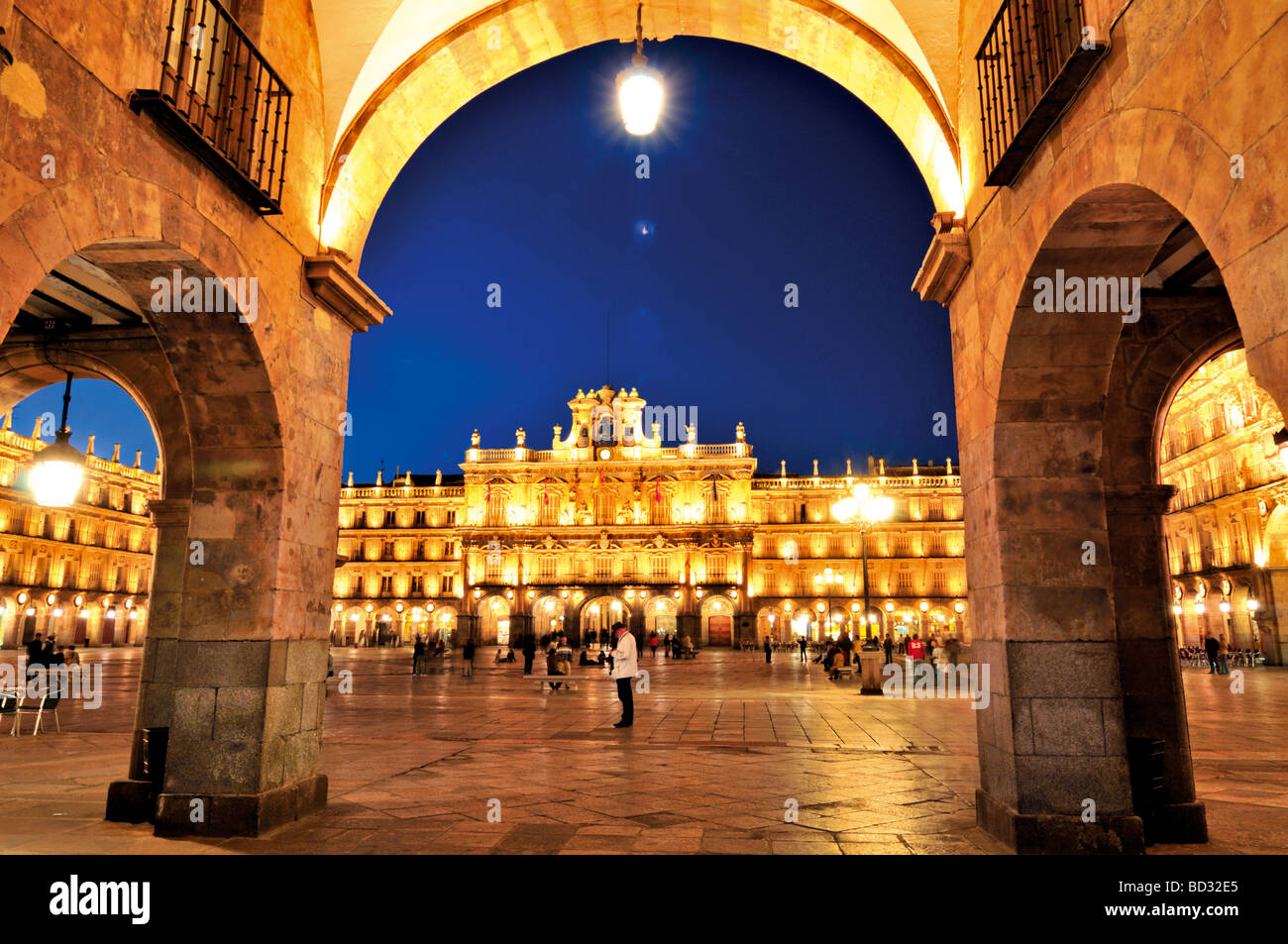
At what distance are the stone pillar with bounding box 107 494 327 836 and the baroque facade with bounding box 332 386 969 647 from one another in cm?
4421

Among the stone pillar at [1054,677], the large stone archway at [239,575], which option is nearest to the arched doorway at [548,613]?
the large stone archway at [239,575]

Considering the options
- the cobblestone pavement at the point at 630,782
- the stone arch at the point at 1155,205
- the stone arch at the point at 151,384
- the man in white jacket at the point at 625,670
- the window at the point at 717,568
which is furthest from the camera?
the window at the point at 717,568

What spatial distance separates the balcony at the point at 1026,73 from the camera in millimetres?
3578

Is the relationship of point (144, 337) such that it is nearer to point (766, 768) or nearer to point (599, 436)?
point (766, 768)

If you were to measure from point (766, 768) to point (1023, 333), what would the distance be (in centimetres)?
455

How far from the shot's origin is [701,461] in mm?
51625

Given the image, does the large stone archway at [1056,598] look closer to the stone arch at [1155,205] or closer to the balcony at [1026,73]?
the stone arch at [1155,205]

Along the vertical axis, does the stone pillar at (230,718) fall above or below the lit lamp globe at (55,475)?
below

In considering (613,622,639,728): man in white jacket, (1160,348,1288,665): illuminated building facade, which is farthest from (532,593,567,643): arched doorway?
(613,622,639,728): man in white jacket

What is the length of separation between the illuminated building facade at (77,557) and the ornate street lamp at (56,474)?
129ft
